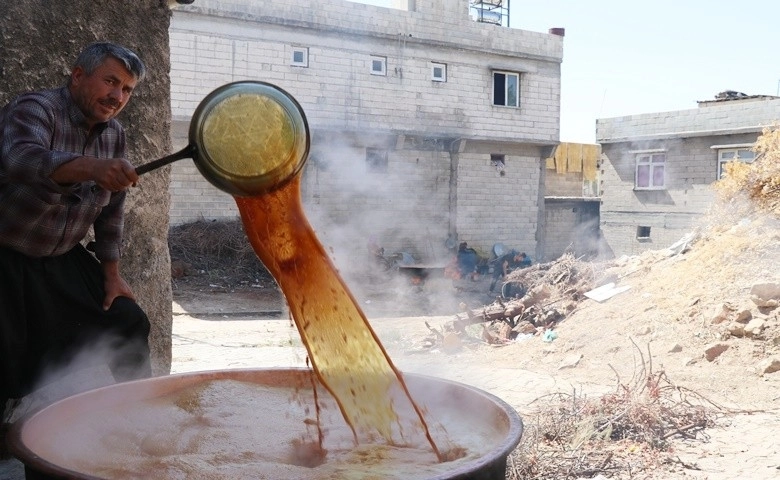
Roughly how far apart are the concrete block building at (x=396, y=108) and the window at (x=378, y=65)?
0.03m

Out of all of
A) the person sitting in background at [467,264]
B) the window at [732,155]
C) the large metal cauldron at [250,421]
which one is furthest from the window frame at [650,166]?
the large metal cauldron at [250,421]

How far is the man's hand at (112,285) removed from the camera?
2.43 metres

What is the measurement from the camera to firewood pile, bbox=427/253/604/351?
25.9ft

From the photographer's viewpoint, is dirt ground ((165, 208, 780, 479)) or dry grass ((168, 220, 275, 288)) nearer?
dirt ground ((165, 208, 780, 479))

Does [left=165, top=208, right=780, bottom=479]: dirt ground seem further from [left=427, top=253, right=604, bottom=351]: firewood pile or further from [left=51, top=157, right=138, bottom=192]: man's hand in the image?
[left=51, top=157, right=138, bottom=192]: man's hand

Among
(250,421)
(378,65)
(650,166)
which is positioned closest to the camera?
(250,421)

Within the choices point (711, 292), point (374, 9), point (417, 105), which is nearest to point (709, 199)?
point (417, 105)

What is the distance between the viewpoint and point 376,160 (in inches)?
656

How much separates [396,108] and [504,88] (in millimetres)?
3342

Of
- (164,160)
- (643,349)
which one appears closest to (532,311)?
(643,349)

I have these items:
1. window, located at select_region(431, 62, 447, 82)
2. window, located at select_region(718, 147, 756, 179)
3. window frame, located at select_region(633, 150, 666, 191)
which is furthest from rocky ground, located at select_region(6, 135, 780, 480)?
window frame, located at select_region(633, 150, 666, 191)

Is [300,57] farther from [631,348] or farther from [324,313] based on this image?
[324,313]

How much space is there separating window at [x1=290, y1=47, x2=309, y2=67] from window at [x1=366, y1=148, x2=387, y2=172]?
244 cm

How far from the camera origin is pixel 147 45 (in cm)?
311
